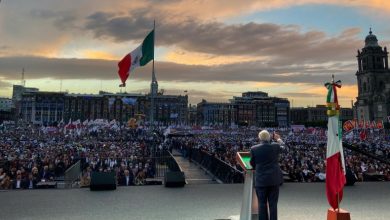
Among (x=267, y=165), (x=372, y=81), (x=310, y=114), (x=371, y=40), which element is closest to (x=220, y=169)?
(x=267, y=165)

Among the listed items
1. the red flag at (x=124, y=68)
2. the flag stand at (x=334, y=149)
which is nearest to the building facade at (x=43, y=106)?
the red flag at (x=124, y=68)

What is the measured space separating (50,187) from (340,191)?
10.5 metres

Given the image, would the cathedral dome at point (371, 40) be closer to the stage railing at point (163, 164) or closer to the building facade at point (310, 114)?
the building facade at point (310, 114)

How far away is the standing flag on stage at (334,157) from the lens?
6652 mm

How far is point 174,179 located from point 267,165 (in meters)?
7.32

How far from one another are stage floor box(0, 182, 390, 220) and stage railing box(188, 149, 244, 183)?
1534mm

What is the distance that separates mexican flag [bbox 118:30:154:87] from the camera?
19.4 meters

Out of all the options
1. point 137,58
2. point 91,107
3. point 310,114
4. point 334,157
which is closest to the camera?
point 334,157

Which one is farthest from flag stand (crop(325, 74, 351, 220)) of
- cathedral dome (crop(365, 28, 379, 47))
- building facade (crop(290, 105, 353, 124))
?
building facade (crop(290, 105, 353, 124))

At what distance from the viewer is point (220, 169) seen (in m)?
16.6

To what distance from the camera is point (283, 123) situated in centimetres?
16375

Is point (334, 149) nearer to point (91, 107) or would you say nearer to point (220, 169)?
point (220, 169)

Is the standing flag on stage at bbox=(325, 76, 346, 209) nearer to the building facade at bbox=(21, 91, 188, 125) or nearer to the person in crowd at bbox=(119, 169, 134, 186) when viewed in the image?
the person in crowd at bbox=(119, 169, 134, 186)

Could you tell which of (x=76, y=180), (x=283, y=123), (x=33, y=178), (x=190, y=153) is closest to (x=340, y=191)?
(x=33, y=178)
